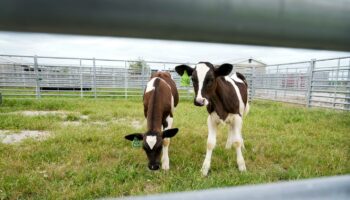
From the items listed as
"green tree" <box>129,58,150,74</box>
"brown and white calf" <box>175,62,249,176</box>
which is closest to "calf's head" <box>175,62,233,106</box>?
"brown and white calf" <box>175,62,249,176</box>

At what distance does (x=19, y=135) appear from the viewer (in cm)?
429

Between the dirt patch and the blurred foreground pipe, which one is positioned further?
the dirt patch

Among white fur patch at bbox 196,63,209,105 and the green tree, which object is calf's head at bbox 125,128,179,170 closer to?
white fur patch at bbox 196,63,209,105

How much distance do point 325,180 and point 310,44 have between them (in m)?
0.18

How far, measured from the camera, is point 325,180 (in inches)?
12.1

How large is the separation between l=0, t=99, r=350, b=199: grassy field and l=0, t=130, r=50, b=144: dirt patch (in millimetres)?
199

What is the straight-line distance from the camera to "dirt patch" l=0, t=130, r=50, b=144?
3928 millimetres

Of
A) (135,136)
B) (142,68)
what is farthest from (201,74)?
(142,68)

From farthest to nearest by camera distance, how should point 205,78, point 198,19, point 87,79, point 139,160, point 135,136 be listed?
point 87,79, point 139,160, point 135,136, point 205,78, point 198,19

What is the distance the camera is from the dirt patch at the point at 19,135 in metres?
3.93

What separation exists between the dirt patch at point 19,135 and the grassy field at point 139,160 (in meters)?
0.20

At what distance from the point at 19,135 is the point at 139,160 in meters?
2.59

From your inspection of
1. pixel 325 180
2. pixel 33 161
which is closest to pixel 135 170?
pixel 33 161

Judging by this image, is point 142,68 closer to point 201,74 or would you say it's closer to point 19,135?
point 19,135
